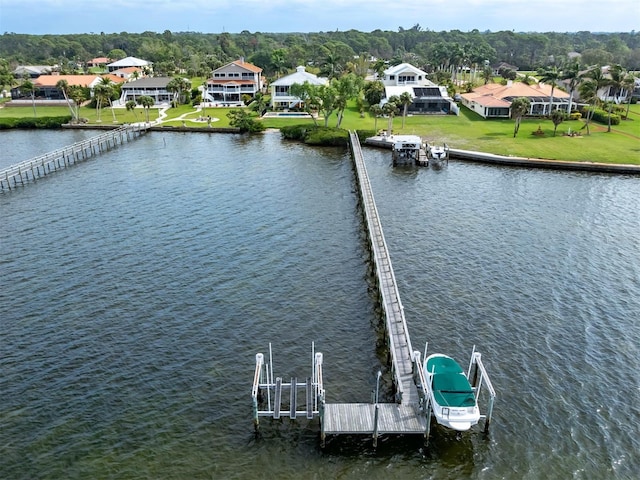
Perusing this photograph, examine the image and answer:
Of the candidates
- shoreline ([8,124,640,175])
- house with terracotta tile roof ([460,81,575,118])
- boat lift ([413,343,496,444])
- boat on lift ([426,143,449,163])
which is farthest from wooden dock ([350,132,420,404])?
house with terracotta tile roof ([460,81,575,118])

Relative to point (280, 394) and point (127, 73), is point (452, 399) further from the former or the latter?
point (127, 73)

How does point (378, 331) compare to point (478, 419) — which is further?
point (378, 331)

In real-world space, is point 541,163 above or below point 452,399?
above

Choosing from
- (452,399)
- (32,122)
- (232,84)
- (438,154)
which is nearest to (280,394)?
(452,399)

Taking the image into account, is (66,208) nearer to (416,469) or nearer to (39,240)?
(39,240)

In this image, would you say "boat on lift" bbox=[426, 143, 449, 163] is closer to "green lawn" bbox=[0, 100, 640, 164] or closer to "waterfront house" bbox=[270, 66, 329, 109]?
"green lawn" bbox=[0, 100, 640, 164]

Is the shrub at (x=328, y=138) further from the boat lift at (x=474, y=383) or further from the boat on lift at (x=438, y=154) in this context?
the boat lift at (x=474, y=383)

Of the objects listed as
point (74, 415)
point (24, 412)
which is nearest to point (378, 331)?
point (74, 415)
